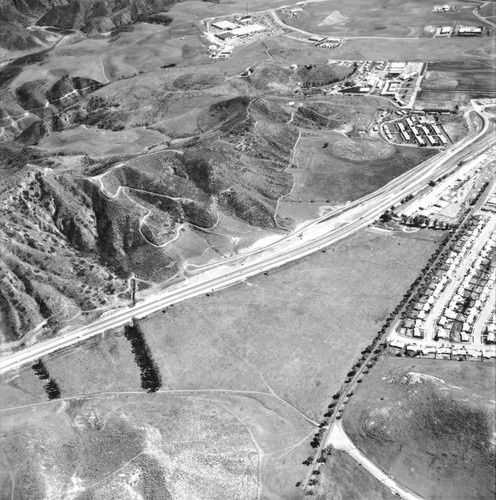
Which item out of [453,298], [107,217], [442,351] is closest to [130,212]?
[107,217]

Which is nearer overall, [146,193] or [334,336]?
[334,336]

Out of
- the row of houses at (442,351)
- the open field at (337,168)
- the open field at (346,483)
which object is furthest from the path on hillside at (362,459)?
the open field at (337,168)

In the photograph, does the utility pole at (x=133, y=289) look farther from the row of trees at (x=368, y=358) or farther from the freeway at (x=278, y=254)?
the row of trees at (x=368, y=358)

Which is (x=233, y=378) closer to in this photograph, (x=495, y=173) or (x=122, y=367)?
(x=122, y=367)

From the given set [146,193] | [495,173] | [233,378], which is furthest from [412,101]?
[233,378]

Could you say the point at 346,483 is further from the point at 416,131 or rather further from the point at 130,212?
the point at 416,131

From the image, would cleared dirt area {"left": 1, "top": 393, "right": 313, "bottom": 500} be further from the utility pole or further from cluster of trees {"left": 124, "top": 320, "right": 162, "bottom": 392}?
the utility pole
